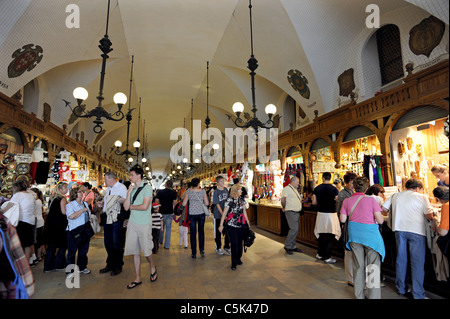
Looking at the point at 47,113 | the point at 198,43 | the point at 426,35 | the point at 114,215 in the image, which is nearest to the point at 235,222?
the point at 114,215

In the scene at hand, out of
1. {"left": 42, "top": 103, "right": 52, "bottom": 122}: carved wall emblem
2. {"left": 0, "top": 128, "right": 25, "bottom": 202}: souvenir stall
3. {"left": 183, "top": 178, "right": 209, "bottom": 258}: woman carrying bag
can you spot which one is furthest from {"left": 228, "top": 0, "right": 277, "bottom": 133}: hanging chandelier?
Answer: {"left": 42, "top": 103, "right": 52, "bottom": 122}: carved wall emblem

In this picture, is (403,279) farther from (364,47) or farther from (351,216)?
(364,47)

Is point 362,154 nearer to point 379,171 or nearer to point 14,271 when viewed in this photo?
point 379,171

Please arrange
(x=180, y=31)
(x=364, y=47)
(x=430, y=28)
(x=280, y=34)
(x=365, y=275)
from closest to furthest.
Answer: (x=365, y=275) → (x=430, y=28) → (x=364, y=47) → (x=280, y=34) → (x=180, y=31)

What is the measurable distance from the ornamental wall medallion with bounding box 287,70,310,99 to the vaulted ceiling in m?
0.13

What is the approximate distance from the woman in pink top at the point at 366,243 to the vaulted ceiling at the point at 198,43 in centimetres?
256

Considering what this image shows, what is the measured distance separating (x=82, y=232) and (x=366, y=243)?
3.92 meters

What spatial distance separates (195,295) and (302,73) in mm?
5961

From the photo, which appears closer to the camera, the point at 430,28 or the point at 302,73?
the point at 430,28

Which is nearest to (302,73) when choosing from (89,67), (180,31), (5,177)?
(180,31)

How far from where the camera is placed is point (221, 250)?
497cm

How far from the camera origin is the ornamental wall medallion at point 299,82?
264 inches

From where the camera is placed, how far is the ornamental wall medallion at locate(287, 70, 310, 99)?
264 inches

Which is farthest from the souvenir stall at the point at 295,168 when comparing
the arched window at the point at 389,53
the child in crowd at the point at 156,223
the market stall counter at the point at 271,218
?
the child in crowd at the point at 156,223
